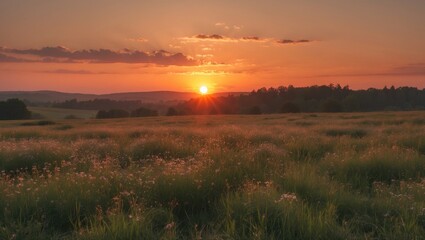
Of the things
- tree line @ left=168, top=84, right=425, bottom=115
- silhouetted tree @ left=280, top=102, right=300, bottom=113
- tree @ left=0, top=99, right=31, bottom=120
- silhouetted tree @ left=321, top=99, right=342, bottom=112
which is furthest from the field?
tree line @ left=168, top=84, right=425, bottom=115

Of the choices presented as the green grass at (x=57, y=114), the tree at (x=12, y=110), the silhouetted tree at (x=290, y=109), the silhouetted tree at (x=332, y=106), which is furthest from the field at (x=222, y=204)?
the green grass at (x=57, y=114)

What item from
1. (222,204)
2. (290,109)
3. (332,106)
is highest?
(222,204)

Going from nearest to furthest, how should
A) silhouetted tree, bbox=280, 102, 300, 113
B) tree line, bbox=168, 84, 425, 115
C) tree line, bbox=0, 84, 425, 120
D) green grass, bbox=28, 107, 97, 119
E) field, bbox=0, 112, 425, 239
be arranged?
field, bbox=0, 112, 425, 239
silhouetted tree, bbox=280, 102, 300, 113
tree line, bbox=0, 84, 425, 120
green grass, bbox=28, 107, 97, 119
tree line, bbox=168, 84, 425, 115

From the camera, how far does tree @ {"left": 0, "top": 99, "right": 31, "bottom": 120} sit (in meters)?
75.4

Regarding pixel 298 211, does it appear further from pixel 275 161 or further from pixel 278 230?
pixel 275 161

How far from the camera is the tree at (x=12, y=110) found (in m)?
75.4

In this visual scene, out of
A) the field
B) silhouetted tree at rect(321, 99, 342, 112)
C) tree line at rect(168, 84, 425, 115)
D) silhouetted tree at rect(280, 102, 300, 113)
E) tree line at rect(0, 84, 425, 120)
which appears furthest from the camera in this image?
tree line at rect(168, 84, 425, 115)

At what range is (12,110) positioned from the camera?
75625 millimetres

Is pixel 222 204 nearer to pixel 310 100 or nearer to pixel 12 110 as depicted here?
pixel 12 110

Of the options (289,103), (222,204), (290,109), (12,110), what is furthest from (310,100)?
(222,204)

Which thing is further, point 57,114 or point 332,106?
point 57,114

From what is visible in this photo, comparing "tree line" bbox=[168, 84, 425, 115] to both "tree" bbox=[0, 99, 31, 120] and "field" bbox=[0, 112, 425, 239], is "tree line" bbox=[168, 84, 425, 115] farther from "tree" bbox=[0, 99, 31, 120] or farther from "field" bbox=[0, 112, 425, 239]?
"field" bbox=[0, 112, 425, 239]

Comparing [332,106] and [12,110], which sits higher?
[332,106]

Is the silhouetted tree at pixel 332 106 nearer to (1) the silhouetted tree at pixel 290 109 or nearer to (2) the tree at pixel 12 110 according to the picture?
(1) the silhouetted tree at pixel 290 109
